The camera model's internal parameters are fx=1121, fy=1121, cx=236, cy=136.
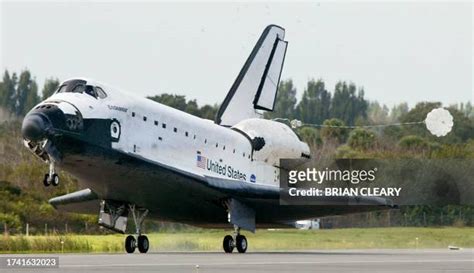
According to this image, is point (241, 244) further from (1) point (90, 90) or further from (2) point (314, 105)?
(2) point (314, 105)

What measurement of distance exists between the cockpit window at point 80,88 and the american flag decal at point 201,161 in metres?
3.92

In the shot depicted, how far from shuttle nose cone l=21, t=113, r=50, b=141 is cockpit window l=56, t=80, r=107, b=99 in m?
1.80

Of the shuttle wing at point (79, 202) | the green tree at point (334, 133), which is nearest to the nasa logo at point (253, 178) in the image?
the shuttle wing at point (79, 202)

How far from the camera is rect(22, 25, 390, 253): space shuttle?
1000 inches

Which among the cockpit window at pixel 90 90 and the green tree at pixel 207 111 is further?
the green tree at pixel 207 111

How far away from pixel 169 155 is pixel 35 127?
4.70 metres

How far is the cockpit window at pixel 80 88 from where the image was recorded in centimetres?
2597

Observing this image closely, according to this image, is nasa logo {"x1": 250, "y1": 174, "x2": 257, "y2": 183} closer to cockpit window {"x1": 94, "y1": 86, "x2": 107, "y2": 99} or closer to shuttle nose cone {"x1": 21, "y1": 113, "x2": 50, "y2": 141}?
cockpit window {"x1": 94, "y1": 86, "x2": 107, "y2": 99}

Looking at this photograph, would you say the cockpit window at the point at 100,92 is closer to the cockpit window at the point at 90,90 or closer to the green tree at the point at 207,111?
the cockpit window at the point at 90,90

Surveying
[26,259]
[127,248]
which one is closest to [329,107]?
[127,248]

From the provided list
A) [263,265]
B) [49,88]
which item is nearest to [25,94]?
[49,88]

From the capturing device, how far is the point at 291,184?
33.6 m

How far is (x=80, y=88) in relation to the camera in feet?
85.3

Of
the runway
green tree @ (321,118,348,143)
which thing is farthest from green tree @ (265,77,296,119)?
the runway
